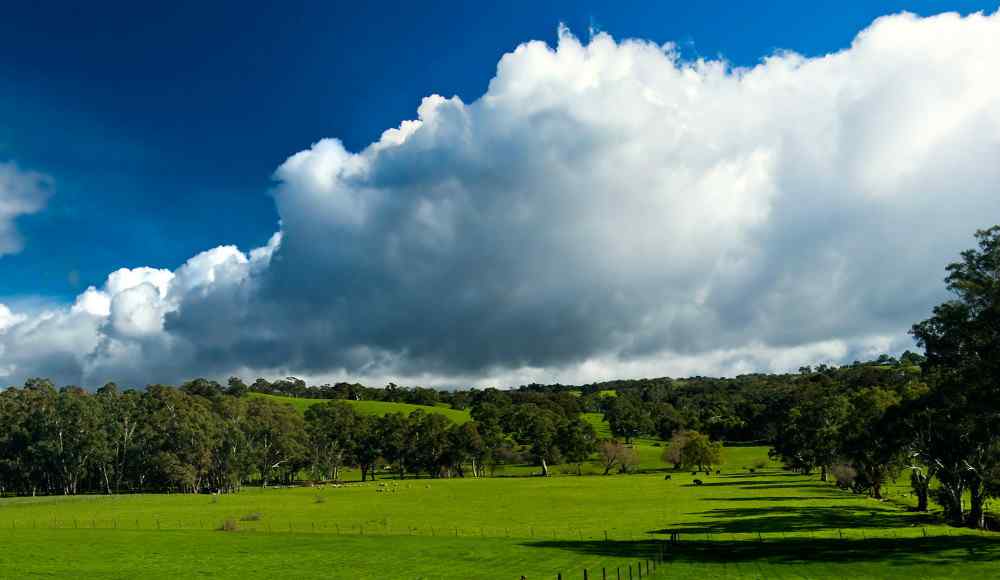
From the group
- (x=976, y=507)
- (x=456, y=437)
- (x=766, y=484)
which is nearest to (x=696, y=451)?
(x=766, y=484)

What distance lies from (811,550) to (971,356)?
1878cm

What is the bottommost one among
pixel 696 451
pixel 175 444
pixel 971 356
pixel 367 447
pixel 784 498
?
pixel 696 451

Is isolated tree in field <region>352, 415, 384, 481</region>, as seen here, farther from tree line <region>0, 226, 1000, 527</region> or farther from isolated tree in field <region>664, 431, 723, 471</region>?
isolated tree in field <region>664, 431, 723, 471</region>

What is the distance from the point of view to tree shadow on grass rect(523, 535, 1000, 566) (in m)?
50.3

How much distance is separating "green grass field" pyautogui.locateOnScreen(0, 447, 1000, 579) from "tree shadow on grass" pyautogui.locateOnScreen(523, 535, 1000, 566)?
0.15 m

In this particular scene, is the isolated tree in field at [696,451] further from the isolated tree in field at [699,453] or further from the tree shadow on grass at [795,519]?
the tree shadow on grass at [795,519]

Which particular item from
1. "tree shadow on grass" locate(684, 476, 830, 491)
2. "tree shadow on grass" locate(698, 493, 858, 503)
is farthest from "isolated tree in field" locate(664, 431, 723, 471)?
"tree shadow on grass" locate(698, 493, 858, 503)

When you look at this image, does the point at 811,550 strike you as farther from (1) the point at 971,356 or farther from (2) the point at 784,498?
(2) the point at 784,498

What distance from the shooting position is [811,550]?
54781 mm

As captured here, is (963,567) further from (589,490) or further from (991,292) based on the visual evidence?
(589,490)

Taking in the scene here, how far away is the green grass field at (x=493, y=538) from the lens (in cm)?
4788

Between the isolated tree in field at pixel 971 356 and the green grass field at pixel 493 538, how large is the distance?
8506 mm

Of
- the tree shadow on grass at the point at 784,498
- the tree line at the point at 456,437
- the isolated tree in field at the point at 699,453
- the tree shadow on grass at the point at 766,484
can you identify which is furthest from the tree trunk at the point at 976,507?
the isolated tree in field at the point at 699,453

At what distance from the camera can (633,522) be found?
77.4 m
